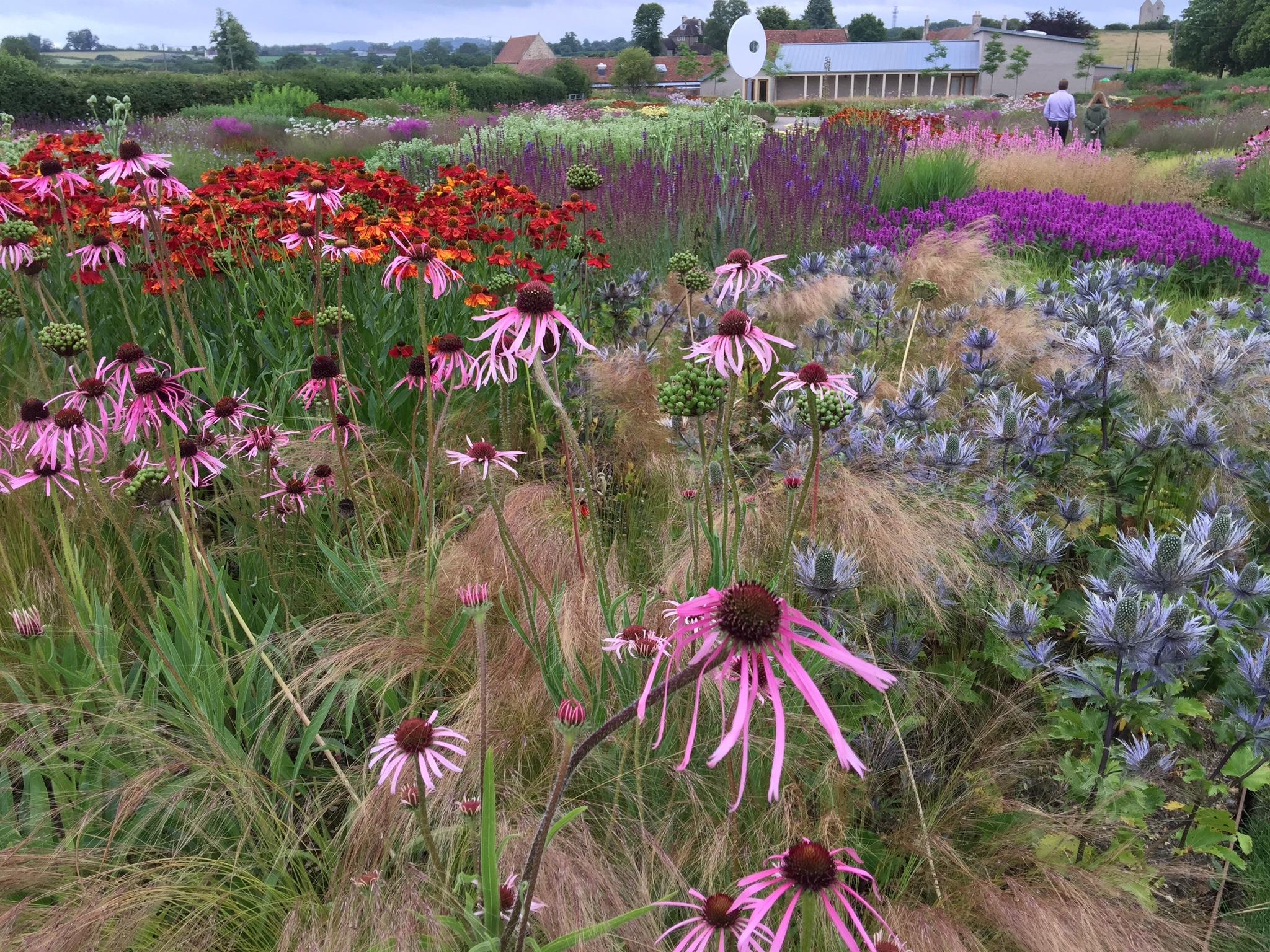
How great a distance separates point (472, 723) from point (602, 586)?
16.2 inches

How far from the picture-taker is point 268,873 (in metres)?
1.59

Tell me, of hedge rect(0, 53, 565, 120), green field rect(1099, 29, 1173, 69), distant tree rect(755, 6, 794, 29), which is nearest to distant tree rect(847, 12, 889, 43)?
distant tree rect(755, 6, 794, 29)

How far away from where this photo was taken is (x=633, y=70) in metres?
52.6

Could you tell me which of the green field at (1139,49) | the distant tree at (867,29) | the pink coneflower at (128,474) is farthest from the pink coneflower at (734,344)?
the distant tree at (867,29)

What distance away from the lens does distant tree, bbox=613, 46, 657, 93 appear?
52562mm

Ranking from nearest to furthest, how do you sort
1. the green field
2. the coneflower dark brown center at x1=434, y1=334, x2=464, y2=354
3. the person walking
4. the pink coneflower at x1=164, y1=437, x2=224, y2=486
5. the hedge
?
the coneflower dark brown center at x1=434, y1=334, x2=464, y2=354 → the pink coneflower at x1=164, y1=437, x2=224, y2=486 → the person walking → the hedge → the green field

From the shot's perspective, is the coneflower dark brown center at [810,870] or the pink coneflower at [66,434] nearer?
the coneflower dark brown center at [810,870]

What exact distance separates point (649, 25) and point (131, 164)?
108157mm

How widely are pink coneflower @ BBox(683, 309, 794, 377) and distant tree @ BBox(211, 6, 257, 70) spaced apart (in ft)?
186

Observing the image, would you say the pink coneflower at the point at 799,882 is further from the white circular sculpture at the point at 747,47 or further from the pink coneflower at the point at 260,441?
the white circular sculpture at the point at 747,47

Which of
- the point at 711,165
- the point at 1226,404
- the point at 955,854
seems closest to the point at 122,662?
the point at 955,854

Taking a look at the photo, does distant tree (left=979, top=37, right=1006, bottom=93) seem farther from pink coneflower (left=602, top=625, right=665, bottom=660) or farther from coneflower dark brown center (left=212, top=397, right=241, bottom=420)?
pink coneflower (left=602, top=625, right=665, bottom=660)

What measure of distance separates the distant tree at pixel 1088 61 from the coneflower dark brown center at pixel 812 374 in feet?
193

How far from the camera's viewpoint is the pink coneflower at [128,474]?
2.22 metres
